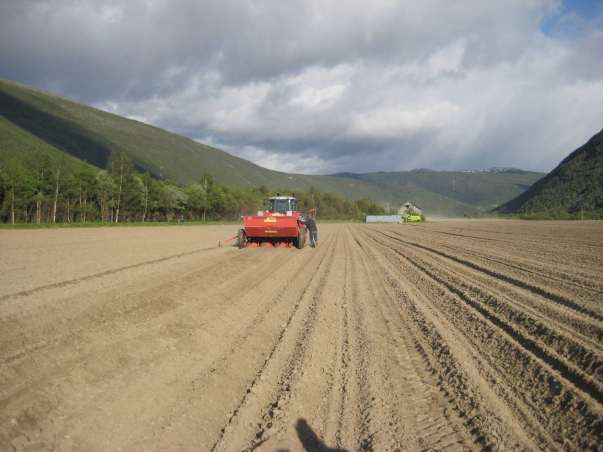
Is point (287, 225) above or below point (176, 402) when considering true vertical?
above

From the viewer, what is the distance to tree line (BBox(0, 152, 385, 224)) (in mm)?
55562

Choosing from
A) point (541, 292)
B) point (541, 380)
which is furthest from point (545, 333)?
point (541, 292)

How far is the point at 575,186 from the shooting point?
10225 cm

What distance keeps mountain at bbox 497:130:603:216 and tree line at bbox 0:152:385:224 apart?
72205mm

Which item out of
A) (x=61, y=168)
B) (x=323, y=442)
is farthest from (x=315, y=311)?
(x=61, y=168)

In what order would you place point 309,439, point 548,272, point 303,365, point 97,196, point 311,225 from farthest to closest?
point 97,196
point 311,225
point 548,272
point 303,365
point 309,439

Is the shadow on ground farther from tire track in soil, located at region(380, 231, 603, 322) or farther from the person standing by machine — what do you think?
the person standing by machine

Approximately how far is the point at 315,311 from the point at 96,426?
13.2 feet

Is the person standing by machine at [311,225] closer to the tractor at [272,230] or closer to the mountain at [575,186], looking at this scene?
the tractor at [272,230]

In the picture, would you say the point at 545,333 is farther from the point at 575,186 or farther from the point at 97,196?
the point at 575,186

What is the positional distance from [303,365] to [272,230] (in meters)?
13.1

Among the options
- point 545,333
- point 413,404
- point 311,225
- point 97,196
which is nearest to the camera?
point 413,404

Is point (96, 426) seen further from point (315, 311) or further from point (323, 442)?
point (315, 311)

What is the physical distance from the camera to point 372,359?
4676mm
